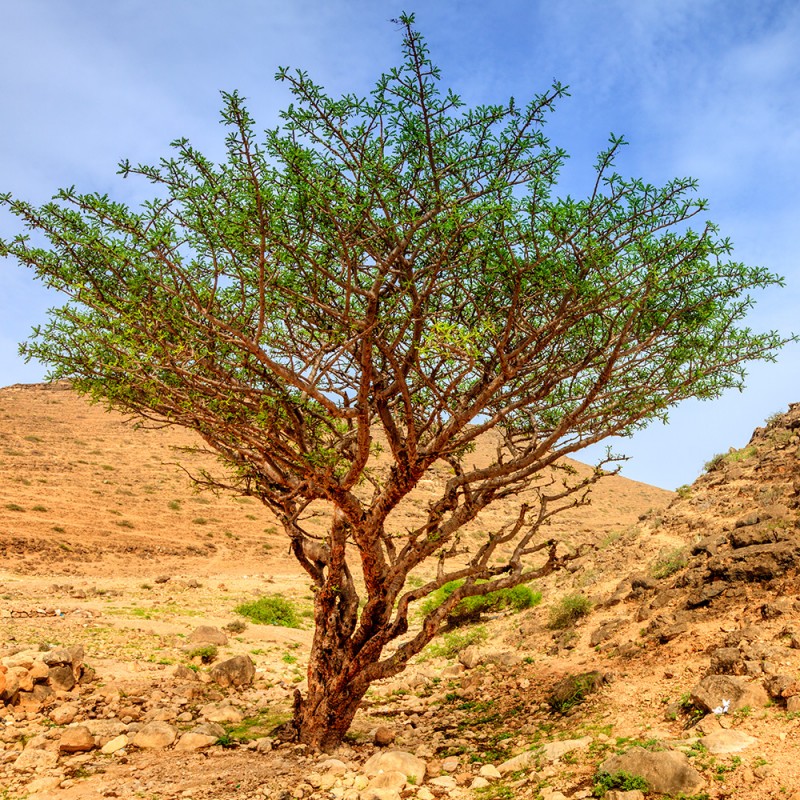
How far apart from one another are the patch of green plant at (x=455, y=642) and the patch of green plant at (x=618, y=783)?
9.33 m

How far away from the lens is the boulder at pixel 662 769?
18.8 feet

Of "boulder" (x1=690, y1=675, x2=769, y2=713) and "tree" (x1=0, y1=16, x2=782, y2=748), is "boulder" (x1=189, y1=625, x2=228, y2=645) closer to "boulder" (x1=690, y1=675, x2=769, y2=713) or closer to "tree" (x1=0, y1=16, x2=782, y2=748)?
"tree" (x1=0, y1=16, x2=782, y2=748)

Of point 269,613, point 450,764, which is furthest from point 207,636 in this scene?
point 450,764

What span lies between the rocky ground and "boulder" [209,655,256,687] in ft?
0.13

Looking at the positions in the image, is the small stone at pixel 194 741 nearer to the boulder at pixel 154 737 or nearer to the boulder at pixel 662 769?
the boulder at pixel 154 737

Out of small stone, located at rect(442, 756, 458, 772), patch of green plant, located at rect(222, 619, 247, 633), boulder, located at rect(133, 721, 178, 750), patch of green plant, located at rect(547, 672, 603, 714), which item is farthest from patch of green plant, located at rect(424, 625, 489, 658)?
boulder, located at rect(133, 721, 178, 750)

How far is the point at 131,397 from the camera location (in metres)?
8.76

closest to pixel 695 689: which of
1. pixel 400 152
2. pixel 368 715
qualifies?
pixel 368 715

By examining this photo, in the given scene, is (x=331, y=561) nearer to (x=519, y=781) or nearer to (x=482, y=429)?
(x=482, y=429)

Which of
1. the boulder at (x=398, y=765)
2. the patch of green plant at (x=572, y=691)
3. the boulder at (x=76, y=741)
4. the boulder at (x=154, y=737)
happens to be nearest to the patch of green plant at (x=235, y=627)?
the boulder at (x=154, y=737)

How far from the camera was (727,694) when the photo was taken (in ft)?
24.0

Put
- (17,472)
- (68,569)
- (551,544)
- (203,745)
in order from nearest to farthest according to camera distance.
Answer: (203,745)
(551,544)
(68,569)
(17,472)

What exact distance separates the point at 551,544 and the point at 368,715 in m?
4.57

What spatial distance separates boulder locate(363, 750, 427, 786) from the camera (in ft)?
24.2
